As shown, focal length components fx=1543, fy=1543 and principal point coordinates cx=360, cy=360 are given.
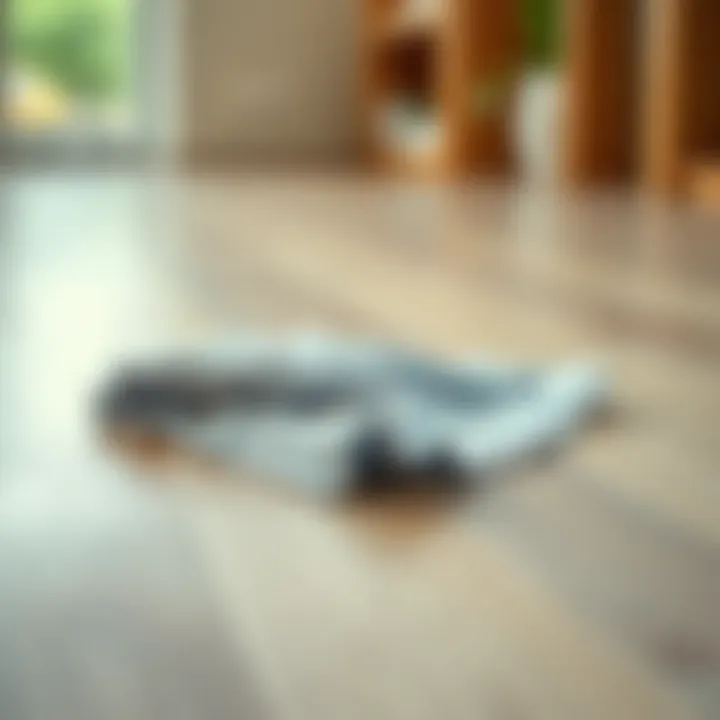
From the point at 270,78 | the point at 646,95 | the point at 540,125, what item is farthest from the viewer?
the point at 270,78

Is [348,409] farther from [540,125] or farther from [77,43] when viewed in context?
[77,43]

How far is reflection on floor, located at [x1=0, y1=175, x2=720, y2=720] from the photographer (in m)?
0.45

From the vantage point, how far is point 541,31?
334cm

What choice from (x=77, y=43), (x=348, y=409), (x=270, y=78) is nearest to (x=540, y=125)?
(x=270, y=78)

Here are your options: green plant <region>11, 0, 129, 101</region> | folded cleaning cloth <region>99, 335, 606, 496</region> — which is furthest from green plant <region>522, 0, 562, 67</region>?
folded cleaning cloth <region>99, 335, 606, 496</region>

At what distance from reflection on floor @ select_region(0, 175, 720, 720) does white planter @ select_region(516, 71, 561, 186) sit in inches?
72.9

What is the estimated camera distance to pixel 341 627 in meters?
0.51

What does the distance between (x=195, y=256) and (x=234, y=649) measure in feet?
4.28

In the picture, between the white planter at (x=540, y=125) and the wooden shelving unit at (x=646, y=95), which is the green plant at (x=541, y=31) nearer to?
the white planter at (x=540, y=125)

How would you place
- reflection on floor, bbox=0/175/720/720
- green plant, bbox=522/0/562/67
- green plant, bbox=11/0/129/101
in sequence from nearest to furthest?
reflection on floor, bbox=0/175/720/720 → green plant, bbox=522/0/562/67 → green plant, bbox=11/0/129/101

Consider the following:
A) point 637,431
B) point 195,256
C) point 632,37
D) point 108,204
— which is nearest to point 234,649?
point 637,431

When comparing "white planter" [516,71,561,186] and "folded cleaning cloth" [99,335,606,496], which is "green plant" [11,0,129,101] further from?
"folded cleaning cloth" [99,335,606,496]

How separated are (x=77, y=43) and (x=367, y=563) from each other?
3.69m

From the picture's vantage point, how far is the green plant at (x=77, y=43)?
4035 millimetres
